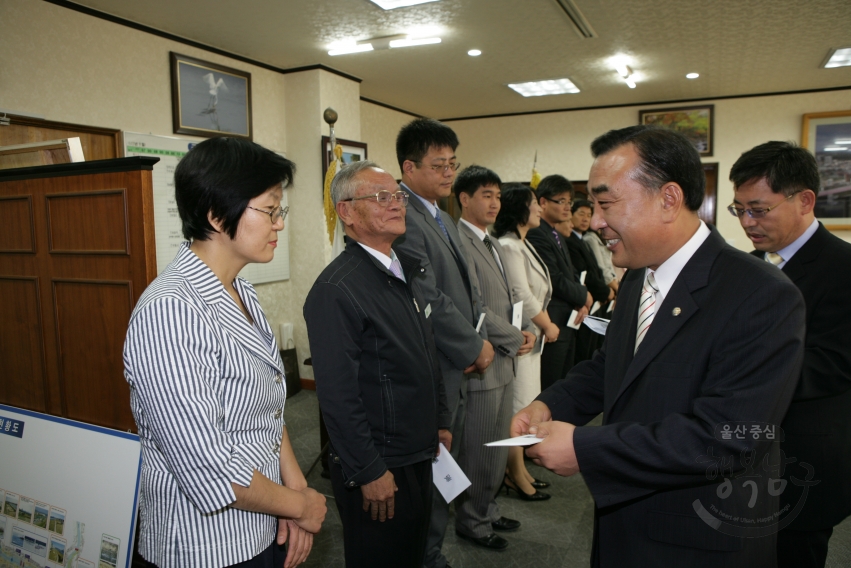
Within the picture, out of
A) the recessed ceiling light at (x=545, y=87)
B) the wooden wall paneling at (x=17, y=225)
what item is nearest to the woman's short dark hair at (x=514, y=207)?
the wooden wall paneling at (x=17, y=225)

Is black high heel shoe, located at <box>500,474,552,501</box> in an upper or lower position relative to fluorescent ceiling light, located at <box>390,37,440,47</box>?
lower

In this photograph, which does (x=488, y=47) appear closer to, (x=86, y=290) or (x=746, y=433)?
(x=86, y=290)

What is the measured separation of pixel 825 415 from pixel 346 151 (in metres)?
4.87

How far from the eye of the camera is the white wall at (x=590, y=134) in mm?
6836

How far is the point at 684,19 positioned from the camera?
14.1 ft

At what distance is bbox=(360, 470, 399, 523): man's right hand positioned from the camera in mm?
1641

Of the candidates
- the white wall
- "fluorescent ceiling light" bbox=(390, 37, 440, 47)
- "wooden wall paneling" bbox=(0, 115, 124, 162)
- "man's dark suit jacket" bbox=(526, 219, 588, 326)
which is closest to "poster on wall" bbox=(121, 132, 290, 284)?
"wooden wall paneling" bbox=(0, 115, 124, 162)

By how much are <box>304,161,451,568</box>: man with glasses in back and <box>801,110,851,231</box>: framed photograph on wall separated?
6990 millimetres

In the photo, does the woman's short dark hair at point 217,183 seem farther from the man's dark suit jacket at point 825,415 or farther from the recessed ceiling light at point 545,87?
the recessed ceiling light at point 545,87

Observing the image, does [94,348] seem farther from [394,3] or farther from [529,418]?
[394,3]

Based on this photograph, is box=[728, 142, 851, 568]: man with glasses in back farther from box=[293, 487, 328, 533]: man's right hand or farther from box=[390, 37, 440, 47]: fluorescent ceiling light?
box=[390, 37, 440, 47]: fluorescent ceiling light

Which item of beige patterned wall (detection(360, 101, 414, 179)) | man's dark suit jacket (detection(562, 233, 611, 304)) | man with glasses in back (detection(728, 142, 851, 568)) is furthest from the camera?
beige patterned wall (detection(360, 101, 414, 179))

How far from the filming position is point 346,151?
18.4 ft

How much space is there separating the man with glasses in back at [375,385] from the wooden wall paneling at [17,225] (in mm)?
1133
